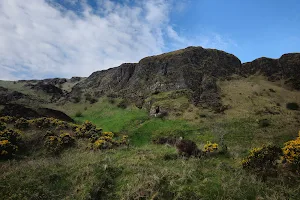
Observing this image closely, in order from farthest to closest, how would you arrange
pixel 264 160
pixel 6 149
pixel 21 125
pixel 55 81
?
pixel 55 81 → pixel 21 125 → pixel 6 149 → pixel 264 160

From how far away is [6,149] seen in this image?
1778cm

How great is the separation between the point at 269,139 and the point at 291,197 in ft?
79.2

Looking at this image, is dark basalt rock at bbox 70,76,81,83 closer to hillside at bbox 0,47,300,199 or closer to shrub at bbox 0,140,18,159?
hillside at bbox 0,47,300,199

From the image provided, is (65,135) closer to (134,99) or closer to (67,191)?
(67,191)

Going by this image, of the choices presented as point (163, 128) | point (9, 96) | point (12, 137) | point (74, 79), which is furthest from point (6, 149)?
point (74, 79)

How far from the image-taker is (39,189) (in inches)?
413

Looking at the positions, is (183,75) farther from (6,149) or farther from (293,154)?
(6,149)

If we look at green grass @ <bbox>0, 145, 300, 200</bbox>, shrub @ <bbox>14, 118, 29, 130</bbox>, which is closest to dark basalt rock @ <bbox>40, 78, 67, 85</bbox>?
shrub @ <bbox>14, 118, 29, 130</bbox>

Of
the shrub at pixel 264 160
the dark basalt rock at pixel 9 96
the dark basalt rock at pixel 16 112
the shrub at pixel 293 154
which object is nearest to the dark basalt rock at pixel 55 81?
the dark basalt rock at pixel 9 96

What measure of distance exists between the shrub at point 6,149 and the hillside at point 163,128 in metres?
0.78

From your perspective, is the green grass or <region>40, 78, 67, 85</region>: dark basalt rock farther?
<region>40, 78, 67, 85</region>: dark basalt rock

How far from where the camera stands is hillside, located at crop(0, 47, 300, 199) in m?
10.6

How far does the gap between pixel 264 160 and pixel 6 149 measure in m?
17.7

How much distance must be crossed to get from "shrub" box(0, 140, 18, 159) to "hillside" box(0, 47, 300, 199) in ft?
2.56
